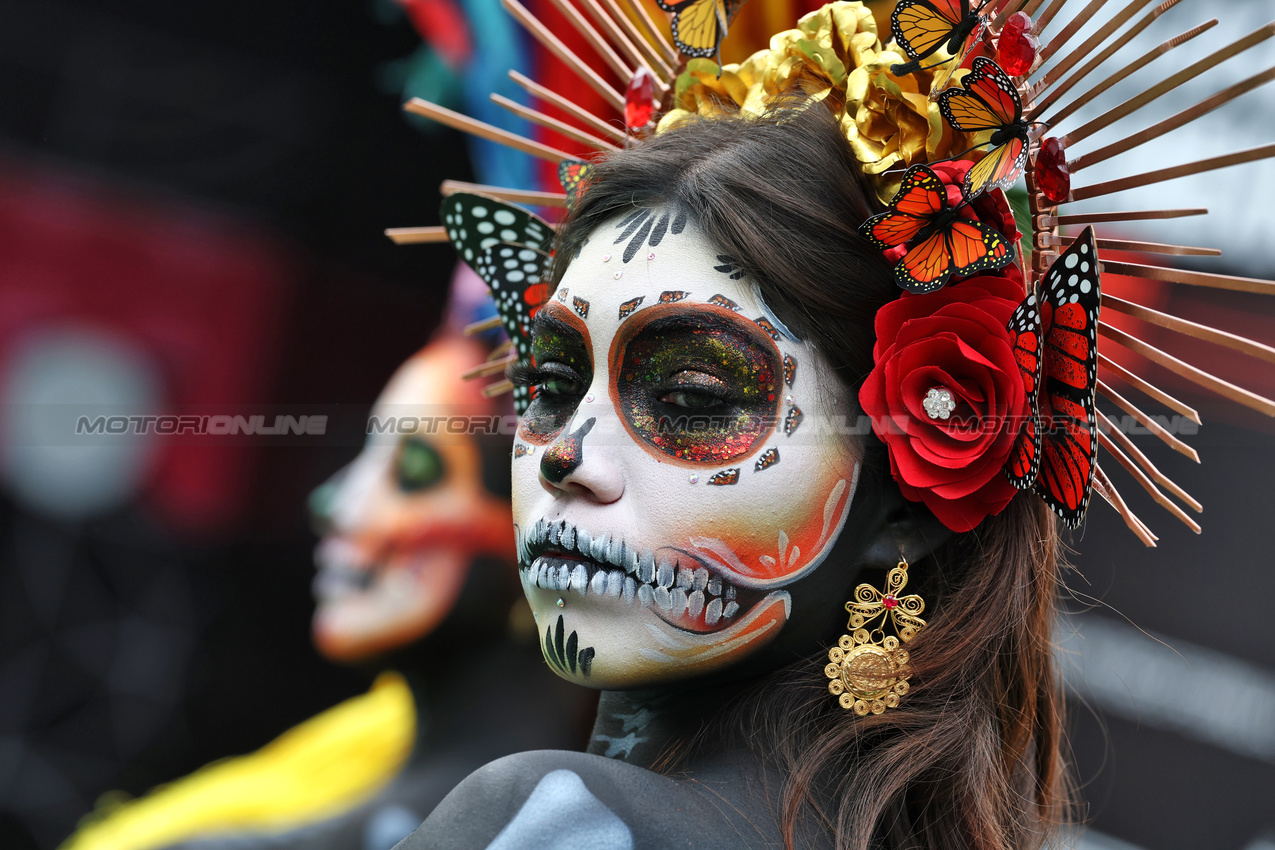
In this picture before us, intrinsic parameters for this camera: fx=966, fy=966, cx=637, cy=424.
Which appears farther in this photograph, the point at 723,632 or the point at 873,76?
the point at 873,76

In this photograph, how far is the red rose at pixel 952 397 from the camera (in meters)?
1.38

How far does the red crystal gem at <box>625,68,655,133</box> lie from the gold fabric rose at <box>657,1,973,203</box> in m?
0.05

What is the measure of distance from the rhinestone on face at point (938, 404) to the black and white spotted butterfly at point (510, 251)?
0.85 meters

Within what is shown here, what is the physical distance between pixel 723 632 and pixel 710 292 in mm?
497

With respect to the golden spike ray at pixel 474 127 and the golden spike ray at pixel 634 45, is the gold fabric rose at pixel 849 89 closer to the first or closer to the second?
the golden spike ray at pixel 634 45

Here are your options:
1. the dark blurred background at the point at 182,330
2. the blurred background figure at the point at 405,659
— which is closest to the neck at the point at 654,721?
the blurred background figure at the point at 405,659

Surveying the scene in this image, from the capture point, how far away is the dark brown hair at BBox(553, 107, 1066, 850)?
4.64 feet

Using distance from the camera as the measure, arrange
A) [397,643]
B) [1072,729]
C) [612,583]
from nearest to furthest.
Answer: [612,583] → [397,643] → [1072,729]

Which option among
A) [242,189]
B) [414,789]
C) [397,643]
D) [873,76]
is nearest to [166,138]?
[242,189]

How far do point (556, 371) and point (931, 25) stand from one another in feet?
2.60

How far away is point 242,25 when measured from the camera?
114 inches

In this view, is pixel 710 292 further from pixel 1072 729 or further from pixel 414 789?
pixel 1072 729

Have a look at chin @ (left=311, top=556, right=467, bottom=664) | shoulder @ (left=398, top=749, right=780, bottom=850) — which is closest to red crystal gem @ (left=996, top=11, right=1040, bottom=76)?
shoulder @ (left=398, top=749, right=780, bottom=850)
